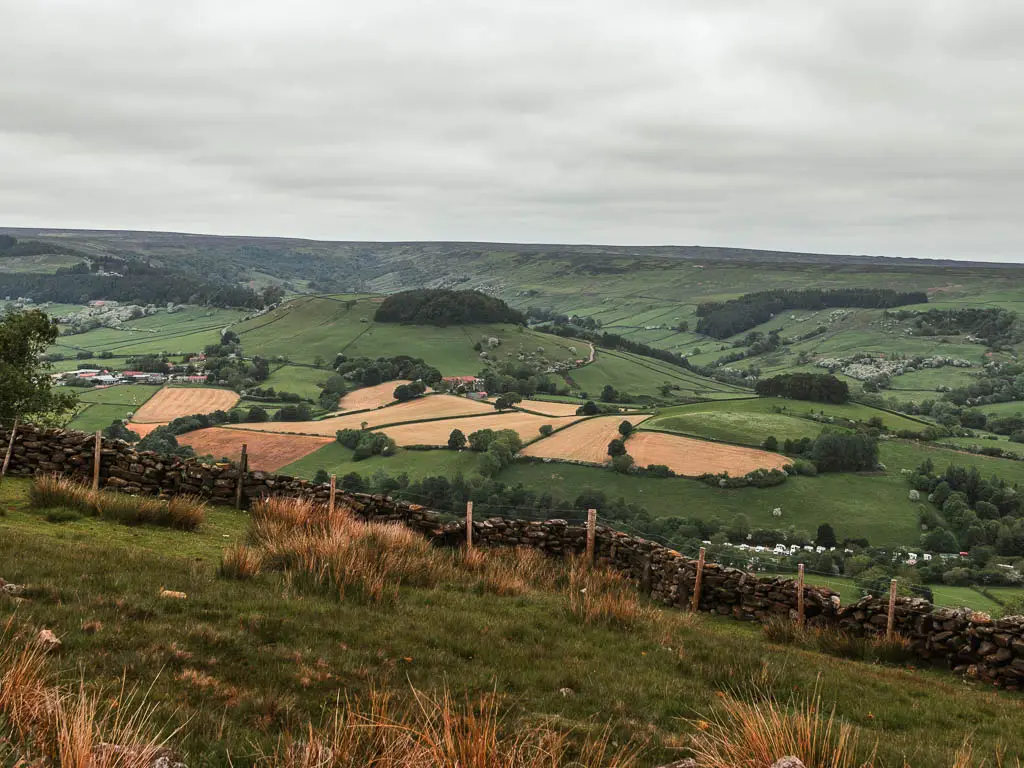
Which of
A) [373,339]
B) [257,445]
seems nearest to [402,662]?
[257,445]

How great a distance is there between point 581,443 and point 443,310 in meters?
95.9

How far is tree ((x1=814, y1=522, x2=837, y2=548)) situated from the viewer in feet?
197

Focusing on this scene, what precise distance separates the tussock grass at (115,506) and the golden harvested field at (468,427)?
6480 cm

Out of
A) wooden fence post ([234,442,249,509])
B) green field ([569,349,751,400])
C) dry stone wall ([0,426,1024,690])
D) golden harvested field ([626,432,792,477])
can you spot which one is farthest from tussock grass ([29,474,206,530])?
green field ([569,349,751,400])

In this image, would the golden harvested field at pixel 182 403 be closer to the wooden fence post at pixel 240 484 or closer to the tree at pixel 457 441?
the tree at pixel 457 441

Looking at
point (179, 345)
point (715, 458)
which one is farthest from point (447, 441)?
point (179, 345)

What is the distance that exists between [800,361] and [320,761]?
199608 millimetres

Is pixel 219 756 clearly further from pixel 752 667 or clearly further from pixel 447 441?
pixel 447 441

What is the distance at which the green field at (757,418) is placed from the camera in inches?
3428

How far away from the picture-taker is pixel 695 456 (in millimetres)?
77625

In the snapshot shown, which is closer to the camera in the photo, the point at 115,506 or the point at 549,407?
the point at 115,506

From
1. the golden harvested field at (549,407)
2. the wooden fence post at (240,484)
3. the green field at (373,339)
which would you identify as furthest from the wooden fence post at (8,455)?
the green field at (373,339)

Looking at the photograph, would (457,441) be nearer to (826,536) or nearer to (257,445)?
(257,445)

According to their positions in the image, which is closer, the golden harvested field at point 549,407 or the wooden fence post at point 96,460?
the wooden fence post at point 96,460
